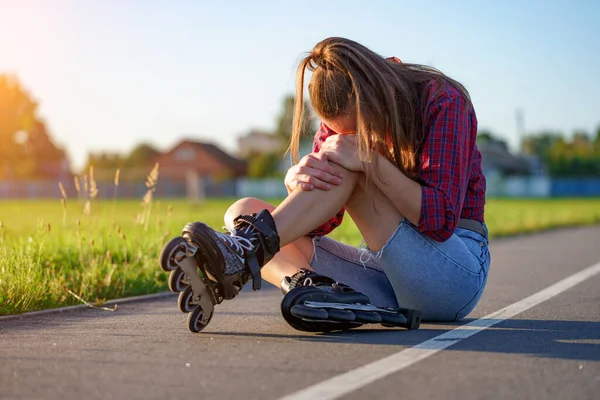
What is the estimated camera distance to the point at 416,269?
3797mm

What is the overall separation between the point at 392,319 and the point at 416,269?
0.79ft

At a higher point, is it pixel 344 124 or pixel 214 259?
pixel 344 124

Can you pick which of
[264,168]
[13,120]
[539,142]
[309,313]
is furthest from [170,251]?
[539,142]

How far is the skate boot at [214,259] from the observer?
11.1 ft

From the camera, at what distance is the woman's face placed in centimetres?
376

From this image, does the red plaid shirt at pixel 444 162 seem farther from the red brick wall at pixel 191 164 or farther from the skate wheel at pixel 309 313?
the red brick wall at pixel 191 164

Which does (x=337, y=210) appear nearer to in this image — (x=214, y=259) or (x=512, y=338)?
(x=214, y=259)

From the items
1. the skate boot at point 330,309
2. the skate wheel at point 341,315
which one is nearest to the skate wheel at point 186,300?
the skate boot at point 330,309

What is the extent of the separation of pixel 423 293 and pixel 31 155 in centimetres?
8557

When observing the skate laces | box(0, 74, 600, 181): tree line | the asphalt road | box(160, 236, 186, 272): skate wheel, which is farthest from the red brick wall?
box(160, 236, 186, 272): skate wheel

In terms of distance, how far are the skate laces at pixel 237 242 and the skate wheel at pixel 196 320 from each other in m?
0.36

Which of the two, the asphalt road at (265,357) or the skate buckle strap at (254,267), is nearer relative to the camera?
the asphalt road at (265,357)

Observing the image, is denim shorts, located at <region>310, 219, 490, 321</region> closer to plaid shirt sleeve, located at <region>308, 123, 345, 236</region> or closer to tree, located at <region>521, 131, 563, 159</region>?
plaid shirt sleeve, located at <region>308, 123, 345, 236</region>

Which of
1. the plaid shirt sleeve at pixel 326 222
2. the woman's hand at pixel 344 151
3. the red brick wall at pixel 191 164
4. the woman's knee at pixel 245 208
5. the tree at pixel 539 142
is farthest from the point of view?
the tree at pixel 539 142
